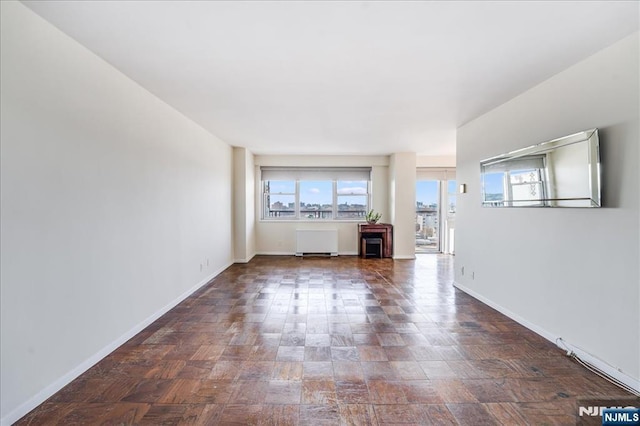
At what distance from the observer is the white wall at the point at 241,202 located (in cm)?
641

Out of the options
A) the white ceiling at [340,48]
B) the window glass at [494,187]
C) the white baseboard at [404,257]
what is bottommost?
the white baseboard at [404,257]

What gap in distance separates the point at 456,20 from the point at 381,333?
2.65m

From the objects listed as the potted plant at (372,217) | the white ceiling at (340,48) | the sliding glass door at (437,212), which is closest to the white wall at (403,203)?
the potted plant at (372,217)

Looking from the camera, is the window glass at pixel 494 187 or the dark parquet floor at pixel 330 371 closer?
the dark parquet floor at pixel 330 371

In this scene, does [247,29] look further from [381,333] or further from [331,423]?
[381,333]

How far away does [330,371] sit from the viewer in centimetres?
230

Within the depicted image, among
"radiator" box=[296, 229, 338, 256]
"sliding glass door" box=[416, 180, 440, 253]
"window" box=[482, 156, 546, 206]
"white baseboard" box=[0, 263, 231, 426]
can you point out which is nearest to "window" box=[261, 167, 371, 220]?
"radiator" box=[296, 229, 338, 256]

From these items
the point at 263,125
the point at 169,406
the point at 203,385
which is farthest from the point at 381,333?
the point at 263,125

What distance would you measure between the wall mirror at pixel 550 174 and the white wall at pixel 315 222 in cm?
393

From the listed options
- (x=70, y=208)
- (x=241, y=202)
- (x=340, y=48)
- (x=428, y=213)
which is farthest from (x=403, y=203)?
(x=70, y=208)

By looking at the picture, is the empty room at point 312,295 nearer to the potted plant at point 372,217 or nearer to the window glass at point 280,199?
the potted plant at point 372,217

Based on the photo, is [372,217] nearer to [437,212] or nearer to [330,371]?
[437,212]

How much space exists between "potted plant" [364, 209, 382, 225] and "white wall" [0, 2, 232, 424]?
16.1 ft

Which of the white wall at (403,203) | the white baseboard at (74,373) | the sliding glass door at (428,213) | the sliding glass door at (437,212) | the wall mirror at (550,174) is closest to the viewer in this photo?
the white baseboard at (74,373)
